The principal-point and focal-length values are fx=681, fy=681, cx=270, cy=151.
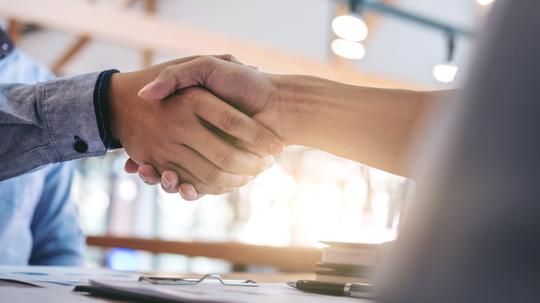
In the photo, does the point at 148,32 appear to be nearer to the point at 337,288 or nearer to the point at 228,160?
the point at 228,160

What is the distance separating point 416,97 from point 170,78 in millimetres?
464

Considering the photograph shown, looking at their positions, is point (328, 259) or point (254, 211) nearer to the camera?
point (328, 259)

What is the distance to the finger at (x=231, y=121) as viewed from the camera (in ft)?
4.24

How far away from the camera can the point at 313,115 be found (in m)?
1.28

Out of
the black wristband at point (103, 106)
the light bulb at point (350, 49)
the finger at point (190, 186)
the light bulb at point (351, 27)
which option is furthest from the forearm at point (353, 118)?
the light bulb at point (350, 49)

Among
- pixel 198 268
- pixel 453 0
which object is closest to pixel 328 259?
pixel 453 0

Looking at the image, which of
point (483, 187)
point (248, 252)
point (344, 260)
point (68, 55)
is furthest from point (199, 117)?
point (68, 55)

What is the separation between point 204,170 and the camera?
1.38 meters

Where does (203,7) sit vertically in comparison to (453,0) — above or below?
above

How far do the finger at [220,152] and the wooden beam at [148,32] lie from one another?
455cm

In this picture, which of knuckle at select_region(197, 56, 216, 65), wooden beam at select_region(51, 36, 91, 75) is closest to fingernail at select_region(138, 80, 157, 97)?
knuckle at select_region(197, 56, 216, 65)

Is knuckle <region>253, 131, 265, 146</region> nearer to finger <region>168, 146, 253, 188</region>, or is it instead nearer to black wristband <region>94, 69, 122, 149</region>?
finger <region>168, 146, 253, 188</region>

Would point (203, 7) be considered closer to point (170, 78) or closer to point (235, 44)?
point (235, 44)

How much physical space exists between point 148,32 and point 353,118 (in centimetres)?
558
